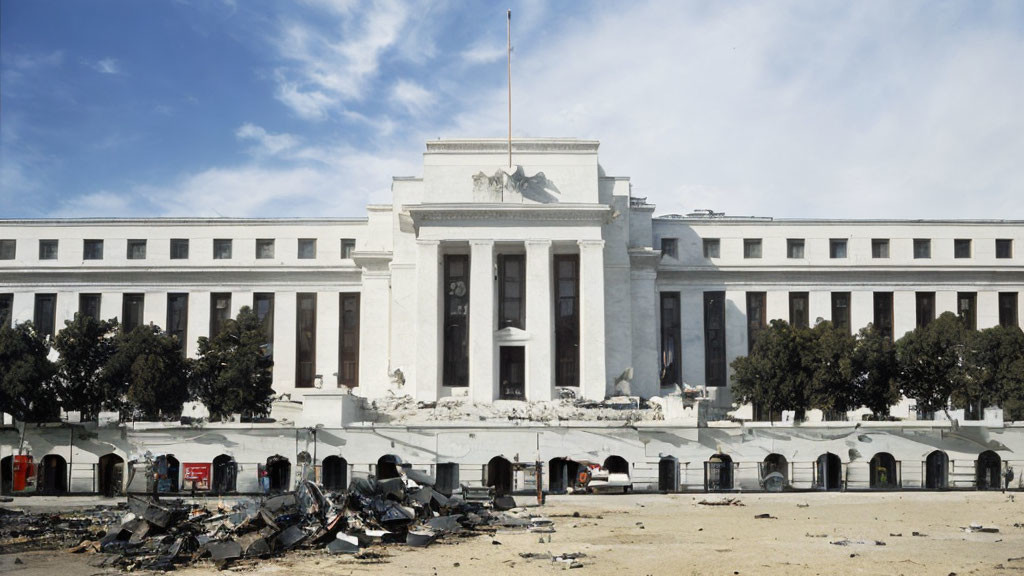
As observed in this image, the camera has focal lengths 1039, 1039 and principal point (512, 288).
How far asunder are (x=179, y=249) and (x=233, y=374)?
1016 inches

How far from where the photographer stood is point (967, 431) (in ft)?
173

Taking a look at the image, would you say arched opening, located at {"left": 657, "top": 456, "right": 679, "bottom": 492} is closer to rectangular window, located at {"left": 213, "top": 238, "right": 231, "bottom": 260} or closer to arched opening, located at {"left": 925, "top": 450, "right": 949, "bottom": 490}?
arched opening, located at {"left": 925, "top": 450, "right": 949, "bottom": 490}

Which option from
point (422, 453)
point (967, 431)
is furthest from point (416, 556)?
point (967, 431)

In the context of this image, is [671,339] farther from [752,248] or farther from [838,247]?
[838,247]

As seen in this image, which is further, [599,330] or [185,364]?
[599,330]

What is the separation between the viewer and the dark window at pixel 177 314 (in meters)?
80.2

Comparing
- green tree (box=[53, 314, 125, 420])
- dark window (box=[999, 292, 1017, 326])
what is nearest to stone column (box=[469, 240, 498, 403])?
green tree (box=[53, 314, 125, 420])

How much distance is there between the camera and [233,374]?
59500 mm

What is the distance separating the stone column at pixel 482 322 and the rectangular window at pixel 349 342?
1434cm

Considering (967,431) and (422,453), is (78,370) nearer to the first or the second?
(422,453)

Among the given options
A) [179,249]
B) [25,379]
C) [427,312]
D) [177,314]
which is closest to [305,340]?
[177,314]

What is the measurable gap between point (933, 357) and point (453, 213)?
103ft

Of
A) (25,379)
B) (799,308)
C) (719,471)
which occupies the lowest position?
(719,471)

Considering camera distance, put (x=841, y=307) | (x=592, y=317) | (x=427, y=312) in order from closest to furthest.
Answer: (x=592, y=317), (x=427, y=312), (x=841, y=307)
